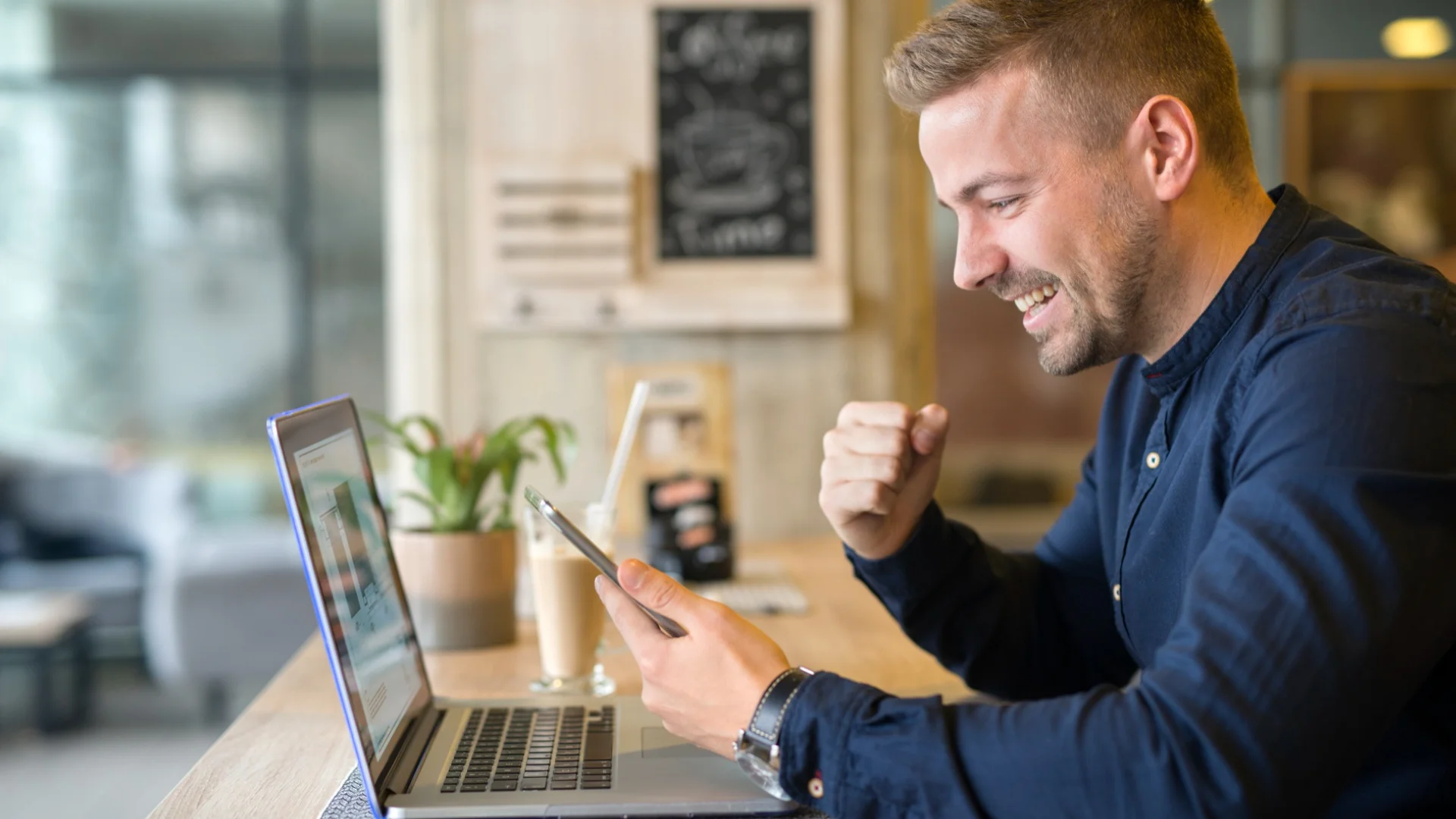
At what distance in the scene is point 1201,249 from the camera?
104cm

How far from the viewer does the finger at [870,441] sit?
1057 mm

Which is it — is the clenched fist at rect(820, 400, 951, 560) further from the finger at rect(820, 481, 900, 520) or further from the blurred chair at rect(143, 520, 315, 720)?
the blurred chair at rect(143, 520, 315, 720)

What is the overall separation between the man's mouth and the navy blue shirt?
0.17 metres

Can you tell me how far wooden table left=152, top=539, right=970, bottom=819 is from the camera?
0.92 meters

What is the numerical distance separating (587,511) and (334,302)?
13.4 feet

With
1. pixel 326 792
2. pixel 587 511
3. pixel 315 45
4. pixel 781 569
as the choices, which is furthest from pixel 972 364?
pixel 315 45

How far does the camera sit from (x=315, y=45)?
5.09 m

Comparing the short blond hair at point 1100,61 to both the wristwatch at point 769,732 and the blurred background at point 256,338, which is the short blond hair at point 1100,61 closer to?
the wristwatch at point 769,732

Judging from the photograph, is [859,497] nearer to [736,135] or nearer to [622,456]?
[622,456]

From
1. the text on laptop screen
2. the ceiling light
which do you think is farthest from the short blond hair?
the ceiling light

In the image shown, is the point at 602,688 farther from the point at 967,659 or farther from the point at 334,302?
the point at 334,302

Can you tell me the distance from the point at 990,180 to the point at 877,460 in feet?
0.84

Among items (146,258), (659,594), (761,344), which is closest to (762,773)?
(659,594)

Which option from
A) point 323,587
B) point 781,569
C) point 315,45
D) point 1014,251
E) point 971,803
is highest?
point 315,45
